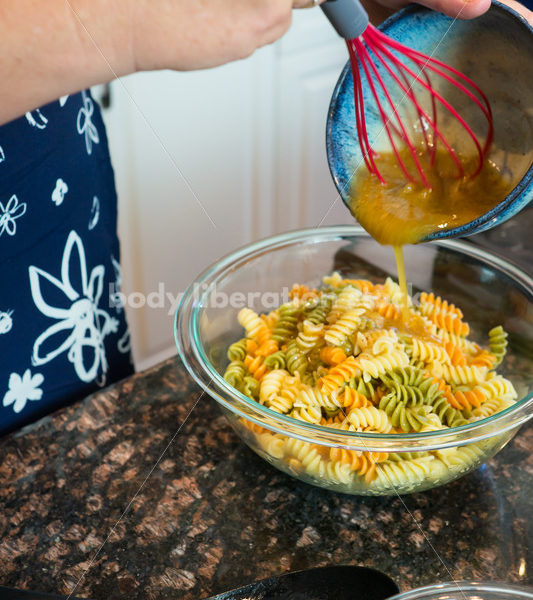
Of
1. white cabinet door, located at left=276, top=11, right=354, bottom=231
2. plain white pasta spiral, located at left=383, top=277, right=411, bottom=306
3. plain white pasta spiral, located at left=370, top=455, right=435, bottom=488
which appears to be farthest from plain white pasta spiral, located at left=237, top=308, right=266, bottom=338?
white cabinet door, located at left=276, top=11, right=354, bottom=231

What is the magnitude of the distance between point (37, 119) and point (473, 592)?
94cm

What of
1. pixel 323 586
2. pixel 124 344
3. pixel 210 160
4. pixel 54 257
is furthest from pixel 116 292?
pixel 210 160

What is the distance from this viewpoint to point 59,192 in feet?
3.88

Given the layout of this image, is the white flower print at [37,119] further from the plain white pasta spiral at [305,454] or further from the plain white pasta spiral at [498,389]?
the plain white pasta spiral at [498,389]

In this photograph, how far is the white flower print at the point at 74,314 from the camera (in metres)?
1.19

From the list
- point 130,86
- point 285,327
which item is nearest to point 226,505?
point 285,327

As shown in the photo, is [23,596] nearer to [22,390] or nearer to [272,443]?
[272,443]

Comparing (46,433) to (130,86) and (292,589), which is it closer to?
(292,589)

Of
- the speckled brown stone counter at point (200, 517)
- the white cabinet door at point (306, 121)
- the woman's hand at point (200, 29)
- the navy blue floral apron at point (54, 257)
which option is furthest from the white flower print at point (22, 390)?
the white cabinet door at point (306, 121)

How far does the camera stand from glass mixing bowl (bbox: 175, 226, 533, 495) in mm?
830

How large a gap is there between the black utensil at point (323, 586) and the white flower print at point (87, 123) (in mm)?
851

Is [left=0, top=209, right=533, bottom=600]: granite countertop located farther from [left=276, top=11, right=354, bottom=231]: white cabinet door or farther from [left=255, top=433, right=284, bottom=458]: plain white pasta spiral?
[left=276, top=11, right=354, bottom=231]: white cabinet door

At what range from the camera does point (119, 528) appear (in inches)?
35.0

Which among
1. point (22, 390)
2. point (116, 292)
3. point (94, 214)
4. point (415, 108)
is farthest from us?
point (116, 292)
